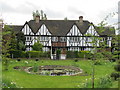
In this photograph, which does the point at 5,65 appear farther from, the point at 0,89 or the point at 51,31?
the point at 51,31

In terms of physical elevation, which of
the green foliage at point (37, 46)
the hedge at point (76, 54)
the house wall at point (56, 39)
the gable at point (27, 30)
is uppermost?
the gable at point (27, 30)

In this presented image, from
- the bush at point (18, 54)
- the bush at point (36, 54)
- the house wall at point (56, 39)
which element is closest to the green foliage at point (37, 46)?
the bush at point (36, 54)

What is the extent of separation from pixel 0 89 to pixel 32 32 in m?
29.4

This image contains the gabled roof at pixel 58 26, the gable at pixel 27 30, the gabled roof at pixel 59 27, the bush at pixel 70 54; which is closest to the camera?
the bush at pixel 70 54

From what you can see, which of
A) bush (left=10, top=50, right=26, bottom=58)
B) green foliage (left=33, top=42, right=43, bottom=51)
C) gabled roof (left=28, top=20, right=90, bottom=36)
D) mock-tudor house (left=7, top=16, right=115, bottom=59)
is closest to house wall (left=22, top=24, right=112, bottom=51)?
mock-tudor house (left=7, top=16, right=115, bottom=59)

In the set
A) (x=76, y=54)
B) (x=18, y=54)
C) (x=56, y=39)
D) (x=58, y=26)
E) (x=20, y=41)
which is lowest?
(x=76, y=54)

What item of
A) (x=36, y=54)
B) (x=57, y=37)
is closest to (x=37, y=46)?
(x=36, y=54)

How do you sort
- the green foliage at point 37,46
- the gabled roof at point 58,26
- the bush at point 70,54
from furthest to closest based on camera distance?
the gabled roof at point 58,26 → the green foliage at point 37,46 → the bush at point 70,54

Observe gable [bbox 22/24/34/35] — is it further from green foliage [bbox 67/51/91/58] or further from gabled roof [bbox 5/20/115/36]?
green foliage [bbox 67/51/91/58]

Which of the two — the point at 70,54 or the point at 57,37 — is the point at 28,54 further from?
the point at 57,37

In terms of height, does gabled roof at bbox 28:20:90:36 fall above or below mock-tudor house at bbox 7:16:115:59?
above

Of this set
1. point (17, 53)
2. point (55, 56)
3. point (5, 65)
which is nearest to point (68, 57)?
point (55, 56)

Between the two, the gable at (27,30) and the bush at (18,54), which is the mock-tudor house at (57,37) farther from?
the bush at (18,54)

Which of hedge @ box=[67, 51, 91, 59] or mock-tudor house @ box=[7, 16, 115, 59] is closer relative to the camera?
hedge @ box=[67, 51, 91, 59]
